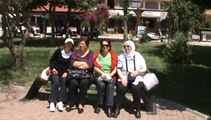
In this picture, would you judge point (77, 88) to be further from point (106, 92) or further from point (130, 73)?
point (130, 73)

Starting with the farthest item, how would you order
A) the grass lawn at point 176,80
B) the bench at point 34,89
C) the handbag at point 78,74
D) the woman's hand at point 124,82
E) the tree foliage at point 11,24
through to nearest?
1. the tree foliage at point 11,24
2. the grass lawn at point 176,80
3. the bench at point 34,89
4. the handbag at point 78,74
5. the woman's hand at point 124,82

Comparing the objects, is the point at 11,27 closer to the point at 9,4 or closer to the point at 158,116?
the point at 9,4

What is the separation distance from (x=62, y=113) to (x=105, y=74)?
114 cm

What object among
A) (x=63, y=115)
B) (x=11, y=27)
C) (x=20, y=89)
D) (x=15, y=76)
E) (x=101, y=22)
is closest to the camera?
(x=63, y=115)

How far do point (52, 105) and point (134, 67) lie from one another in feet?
5.91

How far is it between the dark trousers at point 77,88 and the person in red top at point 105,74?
0.24 metres

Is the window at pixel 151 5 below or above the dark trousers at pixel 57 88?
above

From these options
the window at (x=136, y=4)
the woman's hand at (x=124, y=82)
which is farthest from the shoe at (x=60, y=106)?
the window at (x=136, y=4)

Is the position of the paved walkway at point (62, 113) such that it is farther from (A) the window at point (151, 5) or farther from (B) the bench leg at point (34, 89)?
(A) the window at point (151, 5)

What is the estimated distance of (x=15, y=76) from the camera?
41.5 feet

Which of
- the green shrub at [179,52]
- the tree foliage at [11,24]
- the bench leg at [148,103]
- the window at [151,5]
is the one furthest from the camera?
the window at [151,5]

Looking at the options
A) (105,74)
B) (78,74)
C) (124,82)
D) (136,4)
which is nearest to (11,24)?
(78,74)

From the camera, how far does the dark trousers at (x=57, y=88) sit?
30.9 ft

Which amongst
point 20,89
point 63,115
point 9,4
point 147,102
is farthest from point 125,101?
point 9,4
